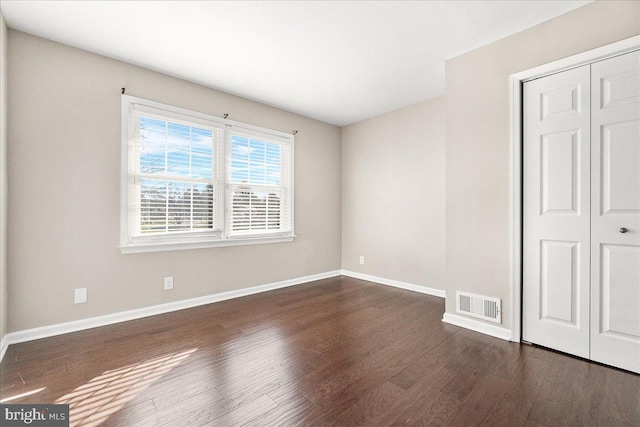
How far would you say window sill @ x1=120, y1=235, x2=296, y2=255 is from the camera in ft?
9.60

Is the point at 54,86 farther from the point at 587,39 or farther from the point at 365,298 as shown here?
the point at 587,39

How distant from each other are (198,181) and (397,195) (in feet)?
9.18

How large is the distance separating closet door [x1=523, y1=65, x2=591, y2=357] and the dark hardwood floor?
0.25 meters

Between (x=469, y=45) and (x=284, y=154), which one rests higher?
(x=469, y=45)

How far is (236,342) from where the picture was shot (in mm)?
2441

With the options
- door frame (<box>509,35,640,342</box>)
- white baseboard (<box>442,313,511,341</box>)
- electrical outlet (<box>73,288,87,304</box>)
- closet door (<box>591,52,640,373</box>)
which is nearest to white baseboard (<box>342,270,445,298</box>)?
white baseboard (<box>442,313,511,341</box>)

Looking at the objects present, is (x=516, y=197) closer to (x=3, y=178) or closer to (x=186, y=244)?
(x=186, y=244)

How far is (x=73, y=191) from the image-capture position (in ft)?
8.68

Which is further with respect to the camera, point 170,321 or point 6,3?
point 170,321

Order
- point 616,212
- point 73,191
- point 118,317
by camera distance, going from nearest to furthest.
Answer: point 616,212
point 73,191
point 118,317

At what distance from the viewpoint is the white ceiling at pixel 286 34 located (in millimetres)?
2172

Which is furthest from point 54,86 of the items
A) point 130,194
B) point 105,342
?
point 105,342

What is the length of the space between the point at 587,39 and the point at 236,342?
144 inches

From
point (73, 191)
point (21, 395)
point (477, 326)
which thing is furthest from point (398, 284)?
point (73, 191)
